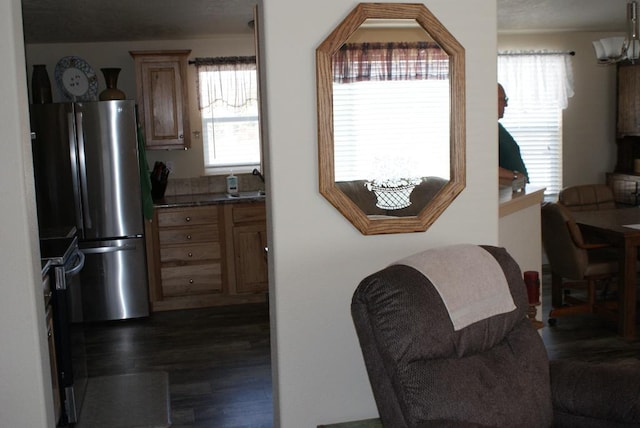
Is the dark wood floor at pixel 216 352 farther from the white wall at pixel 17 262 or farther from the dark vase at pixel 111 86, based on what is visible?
the dark vase at pixel 111 86

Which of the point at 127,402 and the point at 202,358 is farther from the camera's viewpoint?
the point at 202,358

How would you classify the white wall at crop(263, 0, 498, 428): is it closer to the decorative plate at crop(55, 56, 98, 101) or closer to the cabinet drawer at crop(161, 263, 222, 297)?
the cabinet drawer at crop(161, 263, 222, 297)

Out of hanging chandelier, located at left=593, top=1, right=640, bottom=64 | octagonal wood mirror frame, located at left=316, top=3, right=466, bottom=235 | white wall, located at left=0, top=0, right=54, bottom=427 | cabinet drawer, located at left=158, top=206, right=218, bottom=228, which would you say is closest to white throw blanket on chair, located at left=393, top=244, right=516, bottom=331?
octagonal wood mirror frame, located at left=316, top=3, right=466, bottom=235

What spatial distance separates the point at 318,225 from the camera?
9.04ft

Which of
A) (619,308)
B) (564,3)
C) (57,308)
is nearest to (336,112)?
(57,308)

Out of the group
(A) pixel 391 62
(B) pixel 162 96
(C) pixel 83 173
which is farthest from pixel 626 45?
(C) pixel 83 173

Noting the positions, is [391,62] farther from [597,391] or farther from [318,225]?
[597,391]

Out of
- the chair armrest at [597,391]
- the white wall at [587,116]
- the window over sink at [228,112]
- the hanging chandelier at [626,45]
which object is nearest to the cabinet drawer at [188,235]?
the window over sink at [228,112]

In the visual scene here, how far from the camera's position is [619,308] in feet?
15.8

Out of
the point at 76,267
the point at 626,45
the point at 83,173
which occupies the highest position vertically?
the point at 626,45

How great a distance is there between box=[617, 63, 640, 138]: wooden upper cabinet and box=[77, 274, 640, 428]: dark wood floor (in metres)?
2.01

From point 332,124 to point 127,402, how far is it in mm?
2217

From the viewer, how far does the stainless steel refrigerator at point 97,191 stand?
5.40 metres

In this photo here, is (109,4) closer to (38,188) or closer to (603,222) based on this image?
(38,188)
